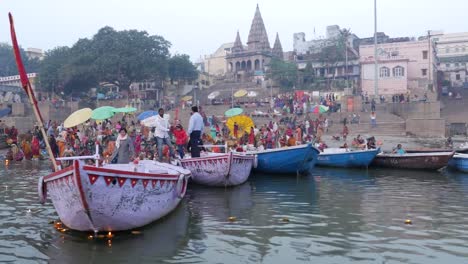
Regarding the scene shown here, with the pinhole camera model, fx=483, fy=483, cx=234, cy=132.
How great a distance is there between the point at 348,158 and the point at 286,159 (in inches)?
125

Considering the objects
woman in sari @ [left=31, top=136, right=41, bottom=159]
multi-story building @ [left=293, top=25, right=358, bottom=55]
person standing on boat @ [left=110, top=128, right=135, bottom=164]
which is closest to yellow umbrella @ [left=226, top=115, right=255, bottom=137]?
person standing on boat @ [left=110, top=128, right=135, bottom=164]

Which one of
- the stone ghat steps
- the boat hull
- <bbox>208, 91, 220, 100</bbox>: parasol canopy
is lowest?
Answer: the boat hull

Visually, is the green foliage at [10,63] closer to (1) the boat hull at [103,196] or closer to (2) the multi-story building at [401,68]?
(2) the multi-story building at [401,68]

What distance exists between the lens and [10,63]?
6956 centimetres

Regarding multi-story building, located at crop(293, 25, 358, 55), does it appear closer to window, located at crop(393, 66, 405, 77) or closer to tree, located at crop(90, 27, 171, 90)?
window, located at crop(393, 66, 405, 77)

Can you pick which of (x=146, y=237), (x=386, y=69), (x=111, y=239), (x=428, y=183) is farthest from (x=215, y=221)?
(x=386, y=69)

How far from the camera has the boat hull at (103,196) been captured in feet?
20.8

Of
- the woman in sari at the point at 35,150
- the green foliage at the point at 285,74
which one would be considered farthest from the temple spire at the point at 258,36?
the woman in sari at the point at 35,150

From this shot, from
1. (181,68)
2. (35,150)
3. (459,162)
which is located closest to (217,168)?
(459,162)

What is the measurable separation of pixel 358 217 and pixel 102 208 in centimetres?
448

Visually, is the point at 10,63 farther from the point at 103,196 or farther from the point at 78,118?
the point at 103,196

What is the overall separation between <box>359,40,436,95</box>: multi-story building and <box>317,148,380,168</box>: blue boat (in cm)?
2936

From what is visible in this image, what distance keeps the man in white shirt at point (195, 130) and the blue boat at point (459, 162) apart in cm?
872

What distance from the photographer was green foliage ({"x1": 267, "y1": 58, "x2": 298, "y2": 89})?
49.1 metres
